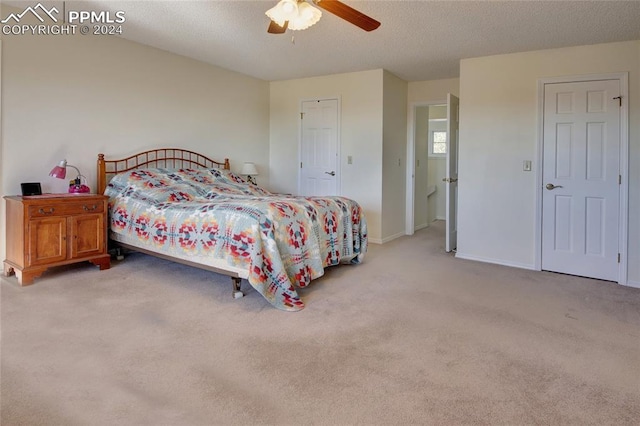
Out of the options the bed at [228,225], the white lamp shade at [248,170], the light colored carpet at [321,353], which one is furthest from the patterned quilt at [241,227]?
the white lamp shade at [248,170]

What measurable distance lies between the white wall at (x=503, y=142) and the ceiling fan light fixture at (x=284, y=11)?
2.71 metres

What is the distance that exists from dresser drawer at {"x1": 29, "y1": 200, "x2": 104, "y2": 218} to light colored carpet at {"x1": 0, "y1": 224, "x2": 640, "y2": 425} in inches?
23.4

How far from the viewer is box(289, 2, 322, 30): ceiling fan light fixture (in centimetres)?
264

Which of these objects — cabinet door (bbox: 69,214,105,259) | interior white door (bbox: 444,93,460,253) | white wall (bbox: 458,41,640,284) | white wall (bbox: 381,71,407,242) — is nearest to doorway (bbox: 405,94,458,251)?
interior white door (bbox: 444,93,460,253)

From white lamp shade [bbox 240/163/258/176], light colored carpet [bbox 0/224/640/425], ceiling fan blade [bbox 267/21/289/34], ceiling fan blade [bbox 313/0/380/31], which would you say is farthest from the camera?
white lamp shade [bbox 240/163/258/176]

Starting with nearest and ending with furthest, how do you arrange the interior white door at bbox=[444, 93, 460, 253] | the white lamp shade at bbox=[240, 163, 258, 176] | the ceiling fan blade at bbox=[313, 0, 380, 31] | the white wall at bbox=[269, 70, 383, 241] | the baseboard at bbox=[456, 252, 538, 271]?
the ceiling fan blade at bbox=[313, 0, 380, 31] → the baseboard at bbox=[456, 252, 538, 271] → the interior white door at bbox=[444, 93, 460, 253] → the white wall at bbox=[269, 70, 383, 241] → the white lamp shade at bbox=[240, 163, 258, 176]

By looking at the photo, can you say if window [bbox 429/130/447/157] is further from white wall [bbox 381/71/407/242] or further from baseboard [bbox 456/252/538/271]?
baseboard [bbox 456/252/538/271]

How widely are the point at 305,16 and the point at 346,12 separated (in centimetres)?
27

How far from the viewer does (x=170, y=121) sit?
16.0 ft

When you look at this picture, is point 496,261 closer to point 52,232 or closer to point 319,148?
point 319,148

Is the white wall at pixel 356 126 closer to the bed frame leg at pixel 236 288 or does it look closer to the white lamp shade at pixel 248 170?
the white lamp shade at pixel 248 170

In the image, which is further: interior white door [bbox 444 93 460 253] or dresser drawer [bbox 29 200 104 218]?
interior white door [bbox 444 93 460 253]

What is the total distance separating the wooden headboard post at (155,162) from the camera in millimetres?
4180

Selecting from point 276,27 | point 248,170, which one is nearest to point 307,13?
point 276,27
